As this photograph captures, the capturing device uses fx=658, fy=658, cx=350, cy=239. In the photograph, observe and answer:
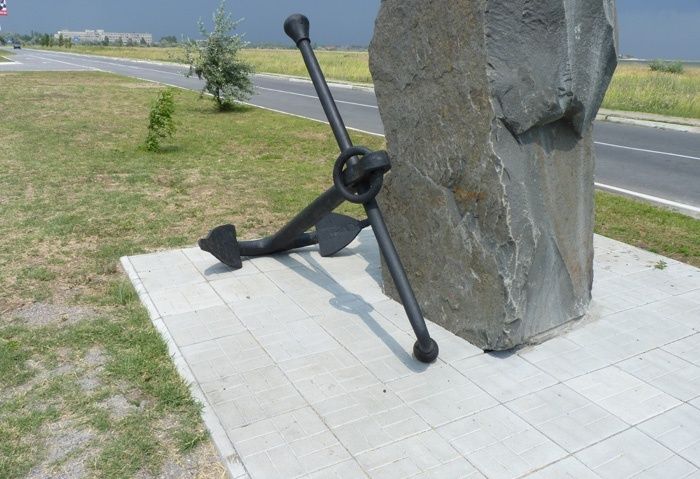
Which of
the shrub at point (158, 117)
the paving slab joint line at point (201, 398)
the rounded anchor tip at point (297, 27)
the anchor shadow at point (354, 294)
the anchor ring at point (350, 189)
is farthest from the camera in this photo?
the shrub at point (158, 117)

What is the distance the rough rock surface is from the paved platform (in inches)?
11.6

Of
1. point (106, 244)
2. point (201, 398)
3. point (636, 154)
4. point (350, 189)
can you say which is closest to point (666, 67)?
point (636, 154)

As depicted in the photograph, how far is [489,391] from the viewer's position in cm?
339

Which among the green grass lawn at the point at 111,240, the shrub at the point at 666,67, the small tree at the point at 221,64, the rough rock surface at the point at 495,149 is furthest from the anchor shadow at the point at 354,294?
the shrub at the point at 666,67

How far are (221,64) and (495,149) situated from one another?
45.0ft

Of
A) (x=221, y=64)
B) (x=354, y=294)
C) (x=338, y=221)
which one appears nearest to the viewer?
(x=354, y=294)

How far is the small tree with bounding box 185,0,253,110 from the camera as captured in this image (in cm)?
1595

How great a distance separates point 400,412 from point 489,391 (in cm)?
51

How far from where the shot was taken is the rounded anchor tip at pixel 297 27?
406 cm

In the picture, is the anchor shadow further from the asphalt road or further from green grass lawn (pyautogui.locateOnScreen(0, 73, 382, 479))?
the asphalt road

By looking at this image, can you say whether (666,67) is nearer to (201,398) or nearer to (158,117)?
(158,117)

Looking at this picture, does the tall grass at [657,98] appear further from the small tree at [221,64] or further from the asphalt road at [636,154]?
the small tree at [221,64]

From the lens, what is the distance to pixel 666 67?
111 ft

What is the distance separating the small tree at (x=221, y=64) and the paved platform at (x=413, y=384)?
12.1 m
